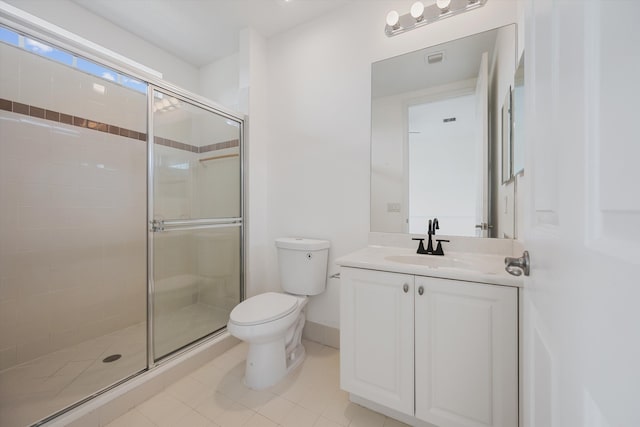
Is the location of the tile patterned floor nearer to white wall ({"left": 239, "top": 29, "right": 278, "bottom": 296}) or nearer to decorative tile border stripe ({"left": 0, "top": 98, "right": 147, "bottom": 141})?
white wall ({"left": 239, "top": 29, "right": 278, "bottom": 296})

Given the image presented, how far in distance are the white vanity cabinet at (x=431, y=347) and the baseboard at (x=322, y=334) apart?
2.14 feet

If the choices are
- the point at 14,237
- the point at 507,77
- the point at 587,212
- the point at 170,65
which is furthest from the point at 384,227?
the point at 170,65

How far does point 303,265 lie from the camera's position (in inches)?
76.2

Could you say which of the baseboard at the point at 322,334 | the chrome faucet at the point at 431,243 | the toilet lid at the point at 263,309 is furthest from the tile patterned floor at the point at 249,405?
the chrome faucet at the point at 431,243

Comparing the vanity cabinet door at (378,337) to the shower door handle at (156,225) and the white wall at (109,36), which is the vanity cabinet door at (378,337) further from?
the white wall at (109,36)

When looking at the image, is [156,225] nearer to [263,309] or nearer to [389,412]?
[263,309]

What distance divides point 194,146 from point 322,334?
185cm

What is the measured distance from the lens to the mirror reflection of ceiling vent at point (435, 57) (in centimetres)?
163

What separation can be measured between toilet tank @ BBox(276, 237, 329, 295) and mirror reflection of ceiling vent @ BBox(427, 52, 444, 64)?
142 cm

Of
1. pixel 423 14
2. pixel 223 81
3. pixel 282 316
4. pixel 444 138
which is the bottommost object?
pixel 282 316

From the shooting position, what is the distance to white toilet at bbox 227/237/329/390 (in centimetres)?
148

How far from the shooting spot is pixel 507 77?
56.0 inches

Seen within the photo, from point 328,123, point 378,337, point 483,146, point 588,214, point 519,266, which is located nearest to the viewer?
point 588,214

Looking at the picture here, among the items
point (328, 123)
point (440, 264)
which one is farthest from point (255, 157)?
point (440, 264)
